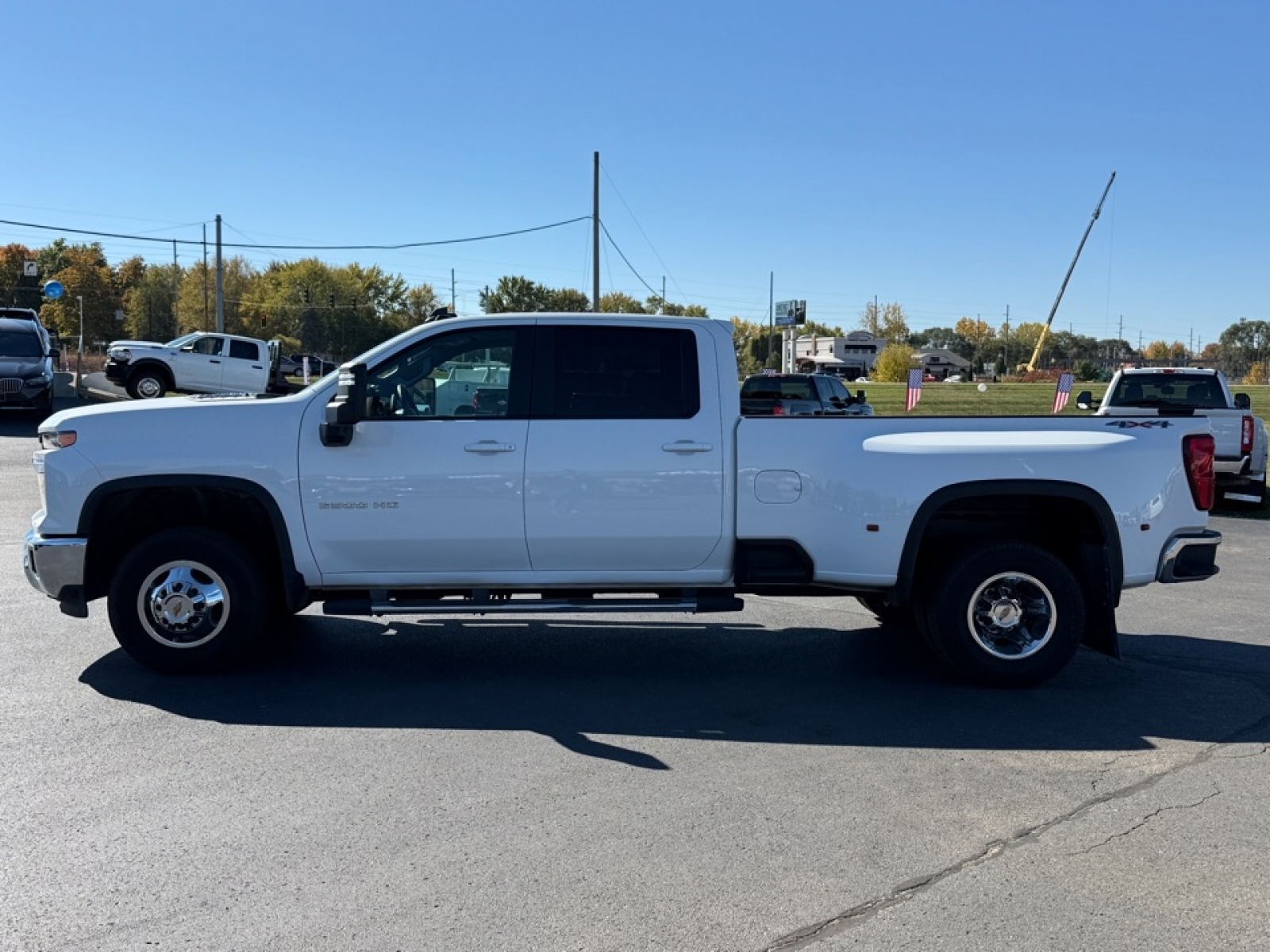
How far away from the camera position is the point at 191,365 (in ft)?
92.0

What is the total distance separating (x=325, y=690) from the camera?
6.04m

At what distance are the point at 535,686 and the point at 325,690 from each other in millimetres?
1158

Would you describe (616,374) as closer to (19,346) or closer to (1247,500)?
(1247,500)

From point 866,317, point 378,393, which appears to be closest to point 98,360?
point 378,393

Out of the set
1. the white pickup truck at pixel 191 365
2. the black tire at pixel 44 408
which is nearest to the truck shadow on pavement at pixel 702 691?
the black tire at pixel 44 408

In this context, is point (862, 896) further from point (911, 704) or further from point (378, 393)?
point (378, 393)

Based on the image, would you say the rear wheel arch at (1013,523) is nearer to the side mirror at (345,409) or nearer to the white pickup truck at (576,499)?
the white pickup truck at (576,499)

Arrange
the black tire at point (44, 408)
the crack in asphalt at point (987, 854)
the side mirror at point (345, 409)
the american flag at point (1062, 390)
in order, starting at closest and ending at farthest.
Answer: the crack in asphalt at point (987, 854), the side mirror at point (345, 409), the black tire at point (44, 408), the american flag at point (1062, 390)

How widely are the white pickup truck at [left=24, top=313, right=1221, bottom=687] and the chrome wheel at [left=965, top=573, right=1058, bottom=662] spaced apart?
1 cm

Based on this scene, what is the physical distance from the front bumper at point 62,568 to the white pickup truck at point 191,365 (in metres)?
Answer: 21.7

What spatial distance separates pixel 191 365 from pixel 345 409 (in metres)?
24.4

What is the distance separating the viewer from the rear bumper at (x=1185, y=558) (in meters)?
6.14

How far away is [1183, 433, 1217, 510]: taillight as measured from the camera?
615 centimetres

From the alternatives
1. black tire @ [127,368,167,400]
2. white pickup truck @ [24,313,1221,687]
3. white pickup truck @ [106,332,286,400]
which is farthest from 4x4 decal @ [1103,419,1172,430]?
black tire @ [127,368,167,400]
